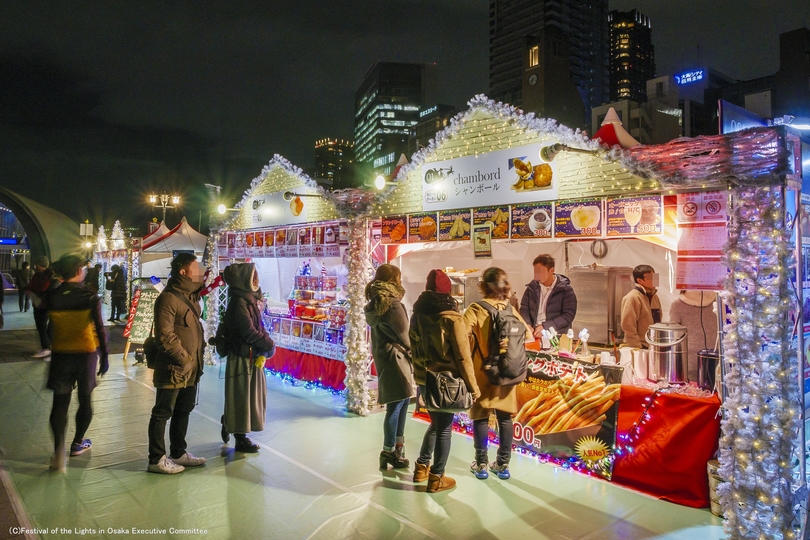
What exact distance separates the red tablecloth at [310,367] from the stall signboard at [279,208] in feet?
7.34

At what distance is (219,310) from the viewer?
33.3 feet

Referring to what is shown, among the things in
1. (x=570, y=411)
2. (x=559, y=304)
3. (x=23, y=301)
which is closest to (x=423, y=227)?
(x=559, y=304)

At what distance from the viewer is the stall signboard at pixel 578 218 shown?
4.76 meters

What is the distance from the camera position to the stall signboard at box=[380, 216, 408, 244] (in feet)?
21.4

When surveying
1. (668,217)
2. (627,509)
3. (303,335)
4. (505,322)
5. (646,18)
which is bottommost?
(627,509)

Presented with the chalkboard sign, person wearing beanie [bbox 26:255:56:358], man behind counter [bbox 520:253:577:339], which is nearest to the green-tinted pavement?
man behind counter [bbox 520:253:577:339]

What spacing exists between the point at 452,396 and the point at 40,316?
10.2 m

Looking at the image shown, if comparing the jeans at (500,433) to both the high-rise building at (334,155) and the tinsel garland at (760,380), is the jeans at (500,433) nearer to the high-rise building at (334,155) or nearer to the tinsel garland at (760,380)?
the tinsel garland at (760,380)

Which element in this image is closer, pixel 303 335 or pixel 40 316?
pixel 303 335

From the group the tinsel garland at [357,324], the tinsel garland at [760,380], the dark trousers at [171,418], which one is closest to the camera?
the tinsel garland at [760,380]

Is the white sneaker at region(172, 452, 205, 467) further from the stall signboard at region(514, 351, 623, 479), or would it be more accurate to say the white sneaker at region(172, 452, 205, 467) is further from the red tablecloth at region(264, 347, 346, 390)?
the stall signboard at region(514, 351, 623, 479)

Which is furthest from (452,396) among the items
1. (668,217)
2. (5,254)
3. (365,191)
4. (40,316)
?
(5,254)

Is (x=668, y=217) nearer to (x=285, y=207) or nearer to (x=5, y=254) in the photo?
(x=285, y=207)

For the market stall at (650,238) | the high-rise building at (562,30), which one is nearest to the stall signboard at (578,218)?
the market stall at (650,238)
